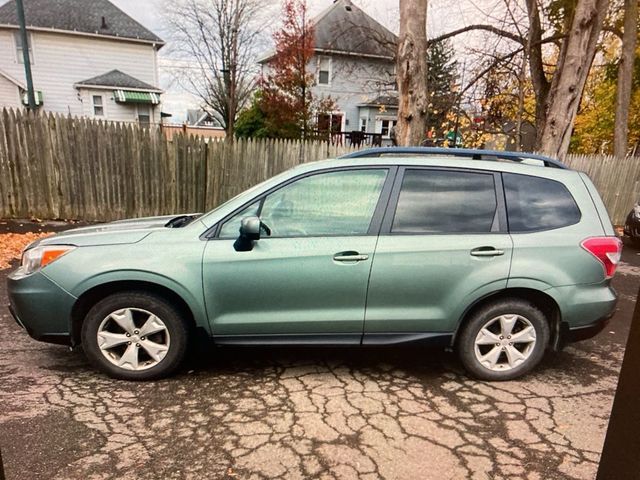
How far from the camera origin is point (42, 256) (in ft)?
10.1

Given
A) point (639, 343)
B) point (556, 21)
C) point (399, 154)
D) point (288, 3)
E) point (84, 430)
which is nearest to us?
point (639, 343)

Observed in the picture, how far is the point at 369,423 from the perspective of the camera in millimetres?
2771

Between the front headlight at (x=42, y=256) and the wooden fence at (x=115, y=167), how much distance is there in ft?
20.2

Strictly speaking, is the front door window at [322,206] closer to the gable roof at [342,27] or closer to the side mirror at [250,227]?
the side mirror at [250,227]

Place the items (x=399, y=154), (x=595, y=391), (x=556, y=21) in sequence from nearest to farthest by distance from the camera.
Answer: (x=595, y=391)
(x=399, y=154)
(x=556, y=21)

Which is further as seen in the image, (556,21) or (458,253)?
(556,21)

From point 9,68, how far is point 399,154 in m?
25.7

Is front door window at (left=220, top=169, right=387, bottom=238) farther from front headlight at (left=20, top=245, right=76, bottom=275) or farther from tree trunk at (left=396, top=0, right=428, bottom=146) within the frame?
tree trunk at (left=396, top=0, right=428, bottom=146)

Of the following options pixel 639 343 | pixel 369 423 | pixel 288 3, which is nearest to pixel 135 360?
pixel 369 423

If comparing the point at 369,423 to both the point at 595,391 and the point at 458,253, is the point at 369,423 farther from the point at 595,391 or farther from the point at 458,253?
the point at 595,391

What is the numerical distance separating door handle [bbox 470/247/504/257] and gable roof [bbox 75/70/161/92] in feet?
79.4

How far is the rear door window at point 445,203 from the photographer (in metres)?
3.21

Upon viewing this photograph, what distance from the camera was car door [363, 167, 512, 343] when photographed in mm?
3121

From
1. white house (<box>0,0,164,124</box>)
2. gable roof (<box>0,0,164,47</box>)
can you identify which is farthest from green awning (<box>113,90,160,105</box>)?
gable roof (<box>0,0,164,47</box>)
